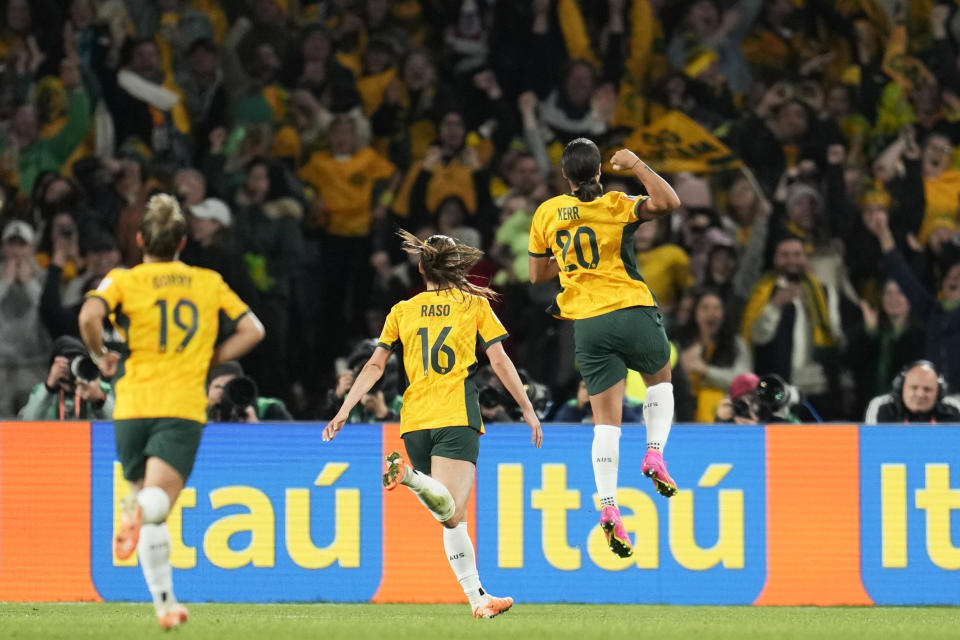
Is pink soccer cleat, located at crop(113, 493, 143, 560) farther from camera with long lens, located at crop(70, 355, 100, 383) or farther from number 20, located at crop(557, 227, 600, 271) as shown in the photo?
camera with long lens, located at crop(70, 355, 100, 383)

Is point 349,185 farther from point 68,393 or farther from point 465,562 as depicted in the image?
point 465,562

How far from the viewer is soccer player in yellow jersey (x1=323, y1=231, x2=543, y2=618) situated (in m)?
9.96

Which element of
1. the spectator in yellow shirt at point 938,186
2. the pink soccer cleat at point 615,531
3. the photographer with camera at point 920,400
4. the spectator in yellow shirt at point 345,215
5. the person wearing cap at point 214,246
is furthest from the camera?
the spectator in yellow shirt at point 345,215

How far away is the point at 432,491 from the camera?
970cm

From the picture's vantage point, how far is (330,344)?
15875 millimetres

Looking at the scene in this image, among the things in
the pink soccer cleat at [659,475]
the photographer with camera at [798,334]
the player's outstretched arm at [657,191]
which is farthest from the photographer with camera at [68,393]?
the photographer with camera at [798,334]

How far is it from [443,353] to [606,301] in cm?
98

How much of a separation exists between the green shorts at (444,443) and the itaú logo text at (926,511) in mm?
3442

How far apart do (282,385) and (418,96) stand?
3.22 metres

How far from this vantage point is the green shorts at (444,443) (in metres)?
9.96

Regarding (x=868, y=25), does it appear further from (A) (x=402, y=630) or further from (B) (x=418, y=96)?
(A) (x=402, y=630)

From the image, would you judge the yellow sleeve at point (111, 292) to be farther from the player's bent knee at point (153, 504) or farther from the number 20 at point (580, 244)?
the number 20 at point (580, 244)

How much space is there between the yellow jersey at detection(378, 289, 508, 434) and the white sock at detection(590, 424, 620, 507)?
2.56 ft

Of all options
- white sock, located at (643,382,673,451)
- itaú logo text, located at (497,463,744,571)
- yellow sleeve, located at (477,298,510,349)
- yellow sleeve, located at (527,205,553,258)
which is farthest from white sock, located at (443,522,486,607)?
itaú logo text, located at (497,463,744,571)
